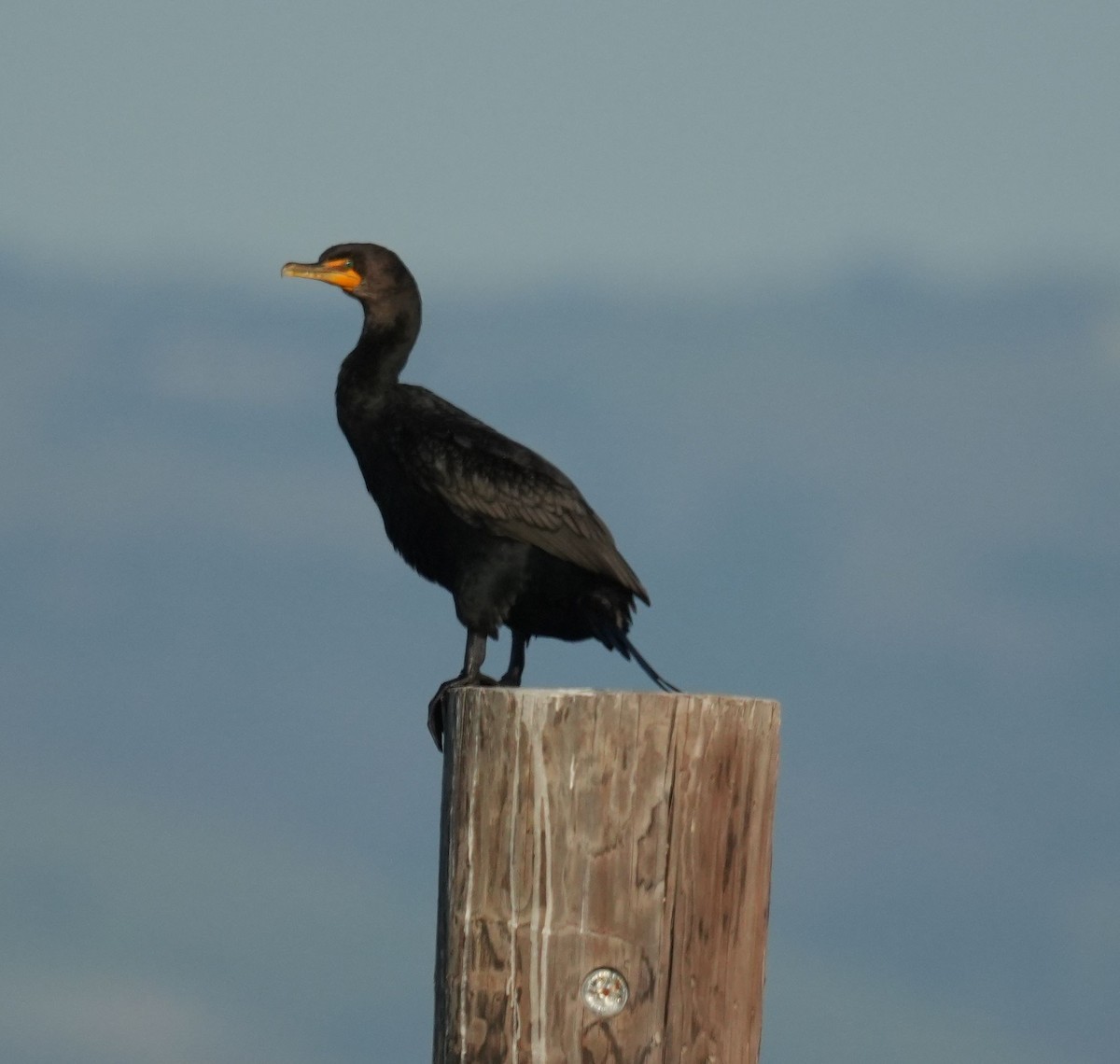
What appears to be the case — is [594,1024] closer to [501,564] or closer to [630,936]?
[630,936]

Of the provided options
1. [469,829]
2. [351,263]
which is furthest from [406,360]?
[469,829]

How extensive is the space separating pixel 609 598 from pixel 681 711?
2573 millimetres

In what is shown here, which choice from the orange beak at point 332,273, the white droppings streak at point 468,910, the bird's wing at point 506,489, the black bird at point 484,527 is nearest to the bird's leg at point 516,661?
the black bird at point 484,527

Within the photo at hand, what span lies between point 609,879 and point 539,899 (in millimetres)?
167

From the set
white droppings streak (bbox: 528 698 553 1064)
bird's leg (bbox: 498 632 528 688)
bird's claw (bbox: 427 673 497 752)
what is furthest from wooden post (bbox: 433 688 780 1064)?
bird's leg (bbox: 498 632 528 688)

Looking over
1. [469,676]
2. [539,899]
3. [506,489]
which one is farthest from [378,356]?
[539,899]

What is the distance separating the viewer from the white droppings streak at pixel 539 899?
406cm

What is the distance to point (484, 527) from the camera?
→ 672 centimetres

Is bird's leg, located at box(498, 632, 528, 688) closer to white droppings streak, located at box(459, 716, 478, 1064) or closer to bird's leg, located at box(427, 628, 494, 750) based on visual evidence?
bird's leg, located at box(427, 628, 494, 750)

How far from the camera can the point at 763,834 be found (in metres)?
4.24

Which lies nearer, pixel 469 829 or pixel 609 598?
pixel 469 829

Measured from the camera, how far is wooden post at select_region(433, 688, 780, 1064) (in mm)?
4031

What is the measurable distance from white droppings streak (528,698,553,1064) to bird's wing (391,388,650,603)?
2404 millimetres

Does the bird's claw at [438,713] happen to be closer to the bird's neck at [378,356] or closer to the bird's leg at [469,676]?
the bird's leg at [469,676]
